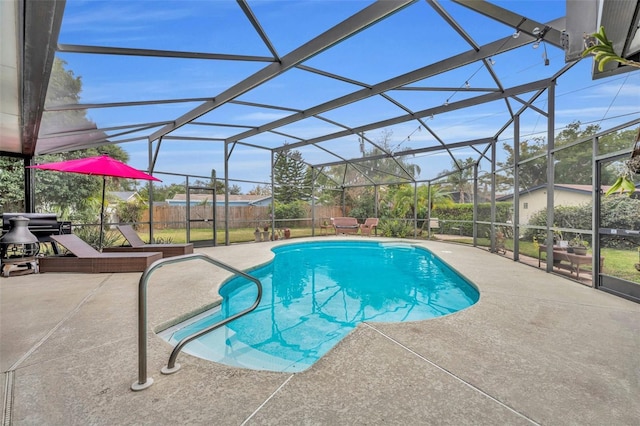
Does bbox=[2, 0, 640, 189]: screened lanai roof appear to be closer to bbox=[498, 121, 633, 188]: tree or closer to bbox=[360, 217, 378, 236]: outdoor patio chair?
bbox=[498, 121, 633, 188]: tree

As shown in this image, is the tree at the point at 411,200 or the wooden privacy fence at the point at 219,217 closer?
the wooden privacy fence at the point at 219,217

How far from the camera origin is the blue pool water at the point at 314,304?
3236mm

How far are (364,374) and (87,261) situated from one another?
6105mm

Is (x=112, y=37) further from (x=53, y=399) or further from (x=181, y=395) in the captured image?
(x=181, y=395)

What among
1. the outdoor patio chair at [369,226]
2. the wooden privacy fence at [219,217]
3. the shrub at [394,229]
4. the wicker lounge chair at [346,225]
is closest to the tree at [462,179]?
the shrub at [394,229]

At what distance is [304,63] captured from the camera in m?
5.46

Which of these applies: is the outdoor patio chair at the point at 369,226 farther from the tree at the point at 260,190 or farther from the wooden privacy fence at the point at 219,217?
the tree at the point at 260,190

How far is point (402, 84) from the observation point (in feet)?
19.2

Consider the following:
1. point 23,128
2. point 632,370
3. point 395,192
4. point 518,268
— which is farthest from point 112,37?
point 395,192

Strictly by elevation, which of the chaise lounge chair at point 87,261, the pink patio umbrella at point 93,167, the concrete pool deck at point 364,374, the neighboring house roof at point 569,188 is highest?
the pink patio umbrella at point 93,167

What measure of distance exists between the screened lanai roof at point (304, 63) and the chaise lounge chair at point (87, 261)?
2.50m

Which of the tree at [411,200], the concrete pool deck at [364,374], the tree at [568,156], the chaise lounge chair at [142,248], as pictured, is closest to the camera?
the concrete pool deck at [364,374]

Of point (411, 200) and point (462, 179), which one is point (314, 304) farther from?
point (411, 200)

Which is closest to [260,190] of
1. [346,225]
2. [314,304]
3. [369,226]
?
[346,225]
